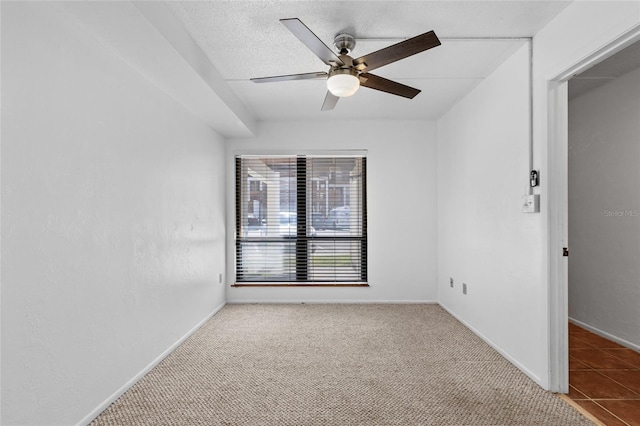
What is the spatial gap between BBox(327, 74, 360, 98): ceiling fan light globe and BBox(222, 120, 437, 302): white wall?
2.36 meters

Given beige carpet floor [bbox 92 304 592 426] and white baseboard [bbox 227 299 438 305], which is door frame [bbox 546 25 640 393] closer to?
beige carpet floor [bbox 92 304 592 426]

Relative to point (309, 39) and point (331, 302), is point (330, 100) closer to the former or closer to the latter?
point (309, 39)

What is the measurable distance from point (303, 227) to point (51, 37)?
3.33 metres

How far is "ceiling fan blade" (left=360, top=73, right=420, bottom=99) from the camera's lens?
2299mm

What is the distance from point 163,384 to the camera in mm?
2375

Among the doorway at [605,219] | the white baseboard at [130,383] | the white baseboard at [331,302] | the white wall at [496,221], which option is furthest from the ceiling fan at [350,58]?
the white baseboard at [331,302]

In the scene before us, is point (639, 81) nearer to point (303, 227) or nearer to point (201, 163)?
point (303, 227)

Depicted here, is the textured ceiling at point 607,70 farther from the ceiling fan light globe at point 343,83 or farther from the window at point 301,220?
the window at point 301,220

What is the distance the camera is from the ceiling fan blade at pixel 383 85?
230 centimetres

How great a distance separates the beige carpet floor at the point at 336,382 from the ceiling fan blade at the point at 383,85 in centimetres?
207

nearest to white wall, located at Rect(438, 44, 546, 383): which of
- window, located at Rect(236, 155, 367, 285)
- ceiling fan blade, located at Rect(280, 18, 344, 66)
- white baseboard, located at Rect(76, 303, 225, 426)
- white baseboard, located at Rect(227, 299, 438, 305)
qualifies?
white baseboard, located at Rect(227, 299, 438, 305)

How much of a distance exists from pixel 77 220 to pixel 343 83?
1719 mm

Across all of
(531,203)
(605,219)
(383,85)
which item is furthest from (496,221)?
(383,85)

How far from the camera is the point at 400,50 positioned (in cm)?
195
